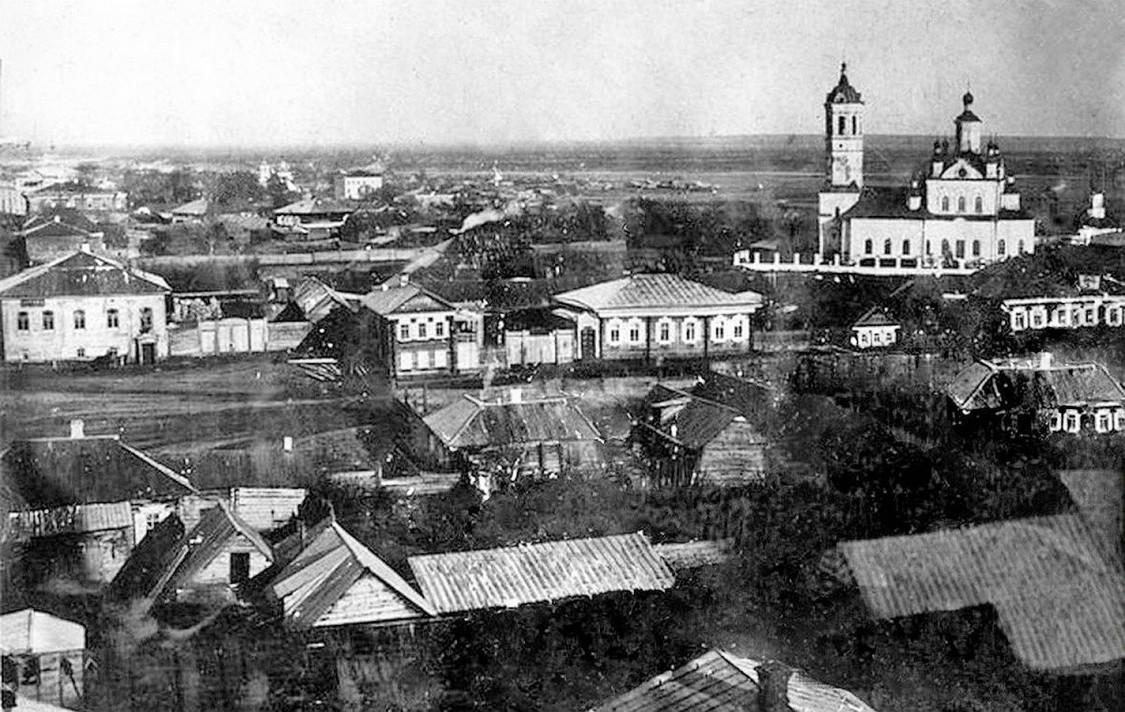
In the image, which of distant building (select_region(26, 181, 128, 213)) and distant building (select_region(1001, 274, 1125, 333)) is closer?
distant building (select_region(26, 181, 128, 213))

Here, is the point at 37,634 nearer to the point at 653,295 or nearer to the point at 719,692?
the point at 719,692

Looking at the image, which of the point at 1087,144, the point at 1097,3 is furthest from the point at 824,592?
the point at 1097,3

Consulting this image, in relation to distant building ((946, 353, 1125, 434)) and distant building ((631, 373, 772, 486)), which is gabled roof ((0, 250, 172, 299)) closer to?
distant building ((631, 373, 772, 486))

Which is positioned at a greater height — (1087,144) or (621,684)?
(1087,144)

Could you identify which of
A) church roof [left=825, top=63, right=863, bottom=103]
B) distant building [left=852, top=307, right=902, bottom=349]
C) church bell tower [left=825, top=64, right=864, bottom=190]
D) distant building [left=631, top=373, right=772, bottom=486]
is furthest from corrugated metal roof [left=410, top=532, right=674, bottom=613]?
church roof [left=825, top=63, right=863, bottom=103]

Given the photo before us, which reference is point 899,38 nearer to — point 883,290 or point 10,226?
point 883,290

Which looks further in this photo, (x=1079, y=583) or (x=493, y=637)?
(x=1079, y=583)

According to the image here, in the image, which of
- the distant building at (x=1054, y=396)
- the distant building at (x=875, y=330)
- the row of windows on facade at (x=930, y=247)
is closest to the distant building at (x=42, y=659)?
the distant building at (x=875, y=330)
